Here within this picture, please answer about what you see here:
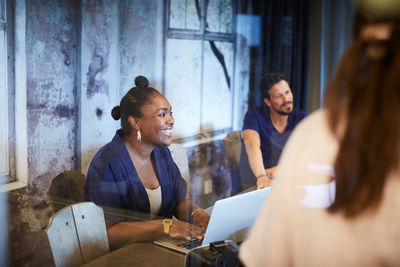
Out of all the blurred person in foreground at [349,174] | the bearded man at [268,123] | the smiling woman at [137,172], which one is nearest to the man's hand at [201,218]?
the smiling woman at [137,172]

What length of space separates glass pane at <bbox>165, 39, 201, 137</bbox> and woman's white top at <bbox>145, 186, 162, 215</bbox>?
282mm

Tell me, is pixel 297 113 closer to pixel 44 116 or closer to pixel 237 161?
pixel 237 161

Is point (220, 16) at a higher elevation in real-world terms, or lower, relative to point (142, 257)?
higher

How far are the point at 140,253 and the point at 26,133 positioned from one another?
2.00 feet

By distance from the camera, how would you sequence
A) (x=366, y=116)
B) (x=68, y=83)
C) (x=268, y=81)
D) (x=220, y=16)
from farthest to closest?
(x=220, y=16) → (x=268, y=81) → (x=68, y=83) → (x=366, y=116)

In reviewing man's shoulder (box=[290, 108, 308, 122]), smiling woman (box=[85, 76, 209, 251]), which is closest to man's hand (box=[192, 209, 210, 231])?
smiling woman (box=[85, 76, 209, 251])

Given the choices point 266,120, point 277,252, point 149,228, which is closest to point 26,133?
point 149,228

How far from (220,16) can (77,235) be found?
1120 millimetres

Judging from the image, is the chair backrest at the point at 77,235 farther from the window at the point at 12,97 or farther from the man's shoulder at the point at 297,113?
the man's shoulder at the point at 297,113

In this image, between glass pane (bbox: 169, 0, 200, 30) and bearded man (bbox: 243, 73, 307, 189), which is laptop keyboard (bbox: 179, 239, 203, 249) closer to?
bearded man (bbox: 243, 73, 307, 189)

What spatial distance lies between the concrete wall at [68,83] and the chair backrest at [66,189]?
1.0 inches

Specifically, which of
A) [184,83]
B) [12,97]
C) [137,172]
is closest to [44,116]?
[12,97]

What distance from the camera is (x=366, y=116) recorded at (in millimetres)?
664

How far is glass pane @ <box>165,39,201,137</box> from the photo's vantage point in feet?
6.11
